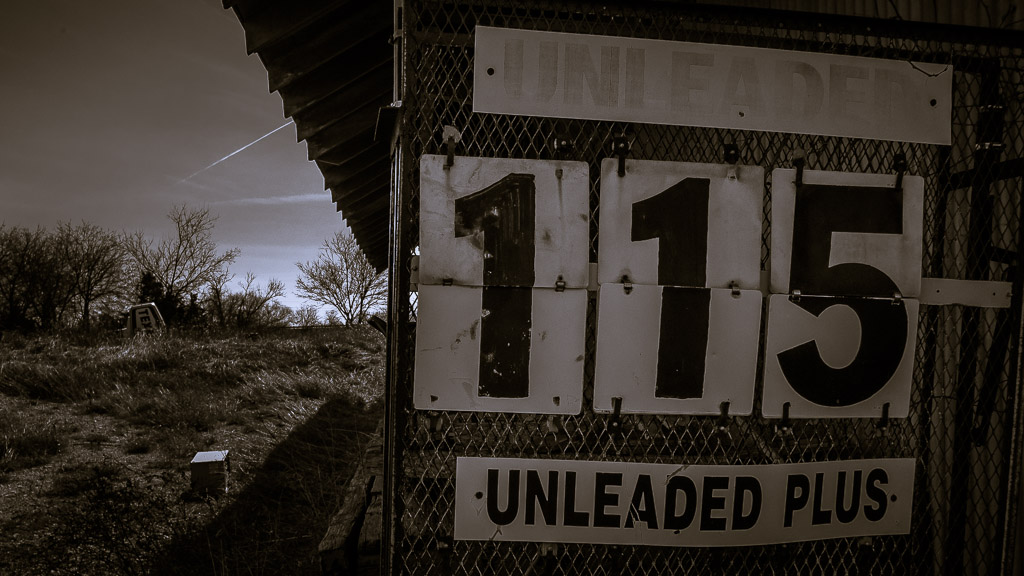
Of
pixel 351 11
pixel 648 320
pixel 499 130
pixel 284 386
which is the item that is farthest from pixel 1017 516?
pixel 284 386

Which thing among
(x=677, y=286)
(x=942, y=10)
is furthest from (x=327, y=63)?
(x=942, y=10)

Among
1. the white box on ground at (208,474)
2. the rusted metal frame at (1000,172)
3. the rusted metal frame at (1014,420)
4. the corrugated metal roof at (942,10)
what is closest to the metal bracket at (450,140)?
the corrugated metal roof at (942,10)

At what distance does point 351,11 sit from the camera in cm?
302

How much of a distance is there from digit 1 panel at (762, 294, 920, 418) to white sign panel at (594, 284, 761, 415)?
11cm

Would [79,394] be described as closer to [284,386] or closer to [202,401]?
[202,401]

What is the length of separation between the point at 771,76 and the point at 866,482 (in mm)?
1574

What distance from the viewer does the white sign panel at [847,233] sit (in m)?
1.97

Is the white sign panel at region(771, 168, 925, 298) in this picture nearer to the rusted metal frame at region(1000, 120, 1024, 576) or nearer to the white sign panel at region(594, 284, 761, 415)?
the white sign panel at region(594, 284, 761, 415)

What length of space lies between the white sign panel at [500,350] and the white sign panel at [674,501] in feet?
0.73

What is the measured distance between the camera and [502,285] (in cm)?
186

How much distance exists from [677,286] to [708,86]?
0.75 metres

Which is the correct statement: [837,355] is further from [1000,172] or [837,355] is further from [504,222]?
[504,222]

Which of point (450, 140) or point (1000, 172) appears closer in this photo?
point (450, 140)

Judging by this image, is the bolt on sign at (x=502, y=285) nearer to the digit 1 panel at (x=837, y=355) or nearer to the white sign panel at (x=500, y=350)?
the white sign panel at (x=500, y=350)
